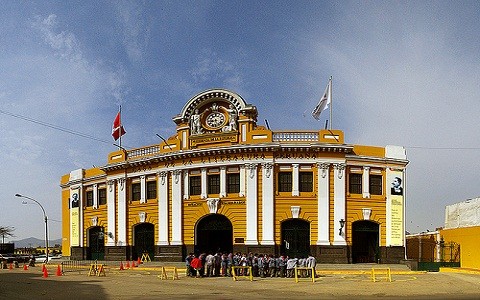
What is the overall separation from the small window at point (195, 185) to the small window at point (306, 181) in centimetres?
819

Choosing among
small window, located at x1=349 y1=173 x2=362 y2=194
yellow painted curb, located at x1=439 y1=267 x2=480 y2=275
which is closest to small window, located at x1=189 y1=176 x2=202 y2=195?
small window, located at x1=349 y1=173 x2=362 y2=194

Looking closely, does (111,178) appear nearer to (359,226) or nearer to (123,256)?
(123,256)

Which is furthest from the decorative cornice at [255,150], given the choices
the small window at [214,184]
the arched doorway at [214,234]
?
the arched doorway at [214,234]

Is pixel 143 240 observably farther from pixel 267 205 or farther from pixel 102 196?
pixel 267 205

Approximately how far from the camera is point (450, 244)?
37.7 metres

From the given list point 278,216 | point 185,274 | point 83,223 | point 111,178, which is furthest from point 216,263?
point 83,223

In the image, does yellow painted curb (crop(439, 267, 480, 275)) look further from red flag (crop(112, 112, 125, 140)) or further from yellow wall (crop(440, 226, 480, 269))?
red flag (crop(112, 112, 125, 140))

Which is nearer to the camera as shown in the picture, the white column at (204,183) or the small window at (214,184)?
the white column at (204,183)

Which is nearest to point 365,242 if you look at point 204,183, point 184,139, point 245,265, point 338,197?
point 338,197

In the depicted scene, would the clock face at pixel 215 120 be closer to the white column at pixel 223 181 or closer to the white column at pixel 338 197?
the white column at pixel 223 181

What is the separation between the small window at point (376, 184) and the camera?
4088 cm

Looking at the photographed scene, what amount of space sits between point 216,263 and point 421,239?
20.8 metres

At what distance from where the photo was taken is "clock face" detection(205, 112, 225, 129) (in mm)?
42781

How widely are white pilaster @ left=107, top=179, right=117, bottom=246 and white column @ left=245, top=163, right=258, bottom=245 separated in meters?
13.4
